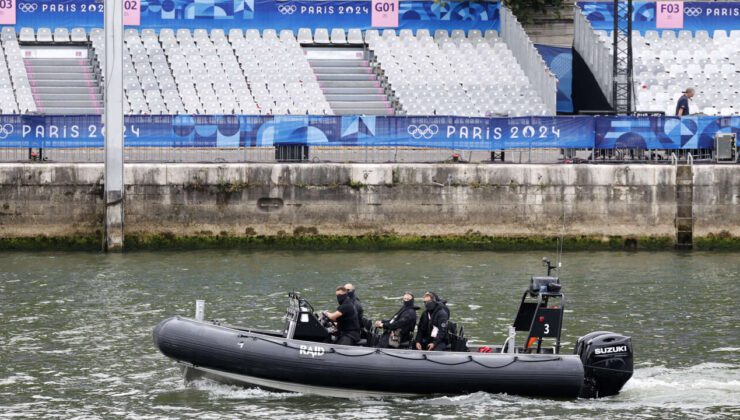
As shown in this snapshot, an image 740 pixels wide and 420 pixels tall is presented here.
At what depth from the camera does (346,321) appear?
71.9ft

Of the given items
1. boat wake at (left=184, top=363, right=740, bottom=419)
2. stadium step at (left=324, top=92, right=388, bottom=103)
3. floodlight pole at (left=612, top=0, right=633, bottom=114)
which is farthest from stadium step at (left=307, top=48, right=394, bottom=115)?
boat wake at (left=184, top=363, right=740, bottom=419)

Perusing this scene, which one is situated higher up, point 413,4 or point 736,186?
point 413,4

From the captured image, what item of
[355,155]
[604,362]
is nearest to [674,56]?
[355,155]

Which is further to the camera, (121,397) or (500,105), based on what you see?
(500,105)

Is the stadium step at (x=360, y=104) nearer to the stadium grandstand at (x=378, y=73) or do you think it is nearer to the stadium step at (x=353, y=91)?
the stadium grandstand at (x=378, y=73)

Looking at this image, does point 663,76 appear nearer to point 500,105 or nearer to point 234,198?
point 500,105

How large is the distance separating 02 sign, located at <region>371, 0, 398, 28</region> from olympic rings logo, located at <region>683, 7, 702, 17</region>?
10.4m

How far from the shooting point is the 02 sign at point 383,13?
49406 mm

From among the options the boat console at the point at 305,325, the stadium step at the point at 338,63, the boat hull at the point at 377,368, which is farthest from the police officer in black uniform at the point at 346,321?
the stadium step at the point at 338,63

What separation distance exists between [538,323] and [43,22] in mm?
30453

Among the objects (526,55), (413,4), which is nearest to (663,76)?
(526,55)

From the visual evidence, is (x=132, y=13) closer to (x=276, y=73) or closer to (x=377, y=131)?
(x=276, y=73)

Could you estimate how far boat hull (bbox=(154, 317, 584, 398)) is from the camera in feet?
68.8

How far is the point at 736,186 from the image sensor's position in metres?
36.6
